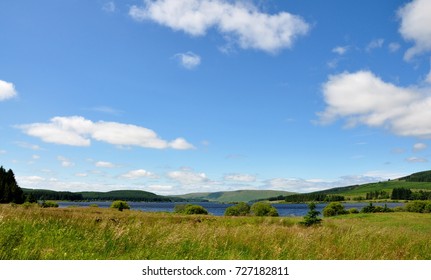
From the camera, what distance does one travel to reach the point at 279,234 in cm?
1159

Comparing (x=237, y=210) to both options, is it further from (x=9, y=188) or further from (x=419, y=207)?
(x=9, y=188)

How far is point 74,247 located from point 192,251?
2911 mm

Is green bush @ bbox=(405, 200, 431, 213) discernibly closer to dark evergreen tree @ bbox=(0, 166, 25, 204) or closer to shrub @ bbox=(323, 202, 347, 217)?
shrub @ bbox=(323, 202, 347, 217)

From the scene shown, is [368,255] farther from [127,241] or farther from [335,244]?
[127,241]

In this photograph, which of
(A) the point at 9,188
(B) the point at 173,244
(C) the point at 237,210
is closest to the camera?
(B) the point at 173,244

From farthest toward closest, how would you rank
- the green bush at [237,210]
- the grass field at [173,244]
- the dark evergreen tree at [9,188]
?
1. the dark evergreen tree at [9,188]
2. the green bush at [237,210]
3. the grass field at [173,244]

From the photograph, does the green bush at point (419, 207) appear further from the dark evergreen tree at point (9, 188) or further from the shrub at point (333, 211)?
the dark evergreen tree at point (9, 188)

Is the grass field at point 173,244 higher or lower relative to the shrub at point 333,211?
higher

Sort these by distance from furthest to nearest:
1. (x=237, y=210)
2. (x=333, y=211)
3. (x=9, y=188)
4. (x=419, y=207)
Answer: (x=9, y=188) → (x=419, y=207) → (x=333, y=211) → (x=237, y=210)

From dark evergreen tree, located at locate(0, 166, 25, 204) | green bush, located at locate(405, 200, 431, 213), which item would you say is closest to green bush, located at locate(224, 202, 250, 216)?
green bush, located at locate(405, 200, 431, 213)

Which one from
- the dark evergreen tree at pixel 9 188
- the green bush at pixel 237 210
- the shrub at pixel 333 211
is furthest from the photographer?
the dark evergreen tree at pixel 9 188

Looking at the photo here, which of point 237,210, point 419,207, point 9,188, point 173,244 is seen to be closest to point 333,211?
point 419,207

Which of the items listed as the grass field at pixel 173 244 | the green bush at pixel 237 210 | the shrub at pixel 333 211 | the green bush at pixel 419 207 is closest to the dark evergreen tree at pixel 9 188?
the green bush at pixel 237 210

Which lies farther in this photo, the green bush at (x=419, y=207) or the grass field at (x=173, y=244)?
the green bush at (x=419, y=207)
